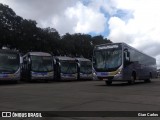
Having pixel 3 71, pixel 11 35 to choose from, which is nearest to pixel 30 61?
pixel 3 71

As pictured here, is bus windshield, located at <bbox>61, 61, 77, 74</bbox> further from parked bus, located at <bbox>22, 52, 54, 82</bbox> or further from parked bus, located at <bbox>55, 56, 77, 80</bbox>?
parked bus, located at <bbox>22, 52, 54, 82</bbox>

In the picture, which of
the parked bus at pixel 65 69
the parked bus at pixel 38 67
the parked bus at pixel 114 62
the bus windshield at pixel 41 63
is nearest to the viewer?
the parked bus at pixel 114 62

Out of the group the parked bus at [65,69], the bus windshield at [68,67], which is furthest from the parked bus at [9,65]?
the bus windshield at [68,67]

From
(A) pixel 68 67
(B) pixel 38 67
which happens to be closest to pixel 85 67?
(A) pixel 68 67

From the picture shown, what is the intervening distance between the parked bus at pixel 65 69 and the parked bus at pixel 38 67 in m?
4.18

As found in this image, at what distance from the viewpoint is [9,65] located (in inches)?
1150

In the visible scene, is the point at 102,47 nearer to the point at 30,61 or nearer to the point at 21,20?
the point at 30,61

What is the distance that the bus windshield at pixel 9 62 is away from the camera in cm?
2888

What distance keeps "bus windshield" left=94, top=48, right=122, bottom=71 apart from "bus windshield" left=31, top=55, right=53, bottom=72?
10599 mm

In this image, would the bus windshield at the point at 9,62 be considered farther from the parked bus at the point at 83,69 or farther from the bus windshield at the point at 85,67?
the bus windshield at the point at 85,67

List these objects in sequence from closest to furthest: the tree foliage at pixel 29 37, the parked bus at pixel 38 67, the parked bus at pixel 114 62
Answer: the parked bus at pixel 114 62 < the parked bus at pixel 38 67 < the tree foliage at pixel 29 37

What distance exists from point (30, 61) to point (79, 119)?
25479 mm

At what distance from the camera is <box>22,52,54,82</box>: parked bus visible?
32969 millimetres

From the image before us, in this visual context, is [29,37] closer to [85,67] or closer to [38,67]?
[85,67]
